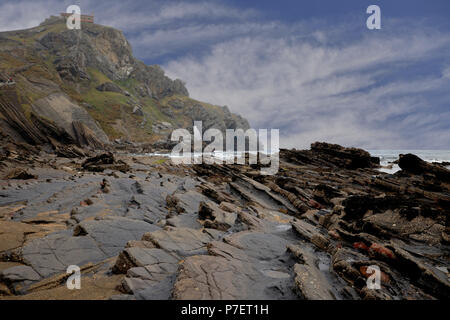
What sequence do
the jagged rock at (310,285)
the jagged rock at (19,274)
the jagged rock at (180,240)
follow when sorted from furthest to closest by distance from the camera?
1. the jagged rock at (180,240)
2. the jagged rock at (19,274)
3. the jagged rock at (310,285)

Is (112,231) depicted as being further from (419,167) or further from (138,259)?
(419,167)

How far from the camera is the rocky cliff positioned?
54688mm

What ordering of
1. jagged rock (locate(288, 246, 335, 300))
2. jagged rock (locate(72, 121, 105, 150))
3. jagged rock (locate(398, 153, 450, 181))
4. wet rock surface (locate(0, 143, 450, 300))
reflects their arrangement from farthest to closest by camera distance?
jagged rock (locate(72, 121, 105, 150))
jagged rock (locate(398, 153, 450, 181))
wet rock surface (locate(0, 143, 450, 300))
jagged rock (locate(288, 246, 335, 300))

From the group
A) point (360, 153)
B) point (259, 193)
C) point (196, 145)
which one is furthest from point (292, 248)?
point (196, 145)

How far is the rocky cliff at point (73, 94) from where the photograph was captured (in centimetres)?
5469

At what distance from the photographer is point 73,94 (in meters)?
114

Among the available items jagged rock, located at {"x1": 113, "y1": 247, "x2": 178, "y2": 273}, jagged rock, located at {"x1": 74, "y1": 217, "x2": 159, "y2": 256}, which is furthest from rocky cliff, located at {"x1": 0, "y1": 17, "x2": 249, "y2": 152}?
jagged rock, located at {"x1": 113, "y1": 247, "x2": 178, "y2": 273}

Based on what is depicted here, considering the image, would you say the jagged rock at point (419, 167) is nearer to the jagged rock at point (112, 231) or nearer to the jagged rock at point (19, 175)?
the jagged rock at point (112, 231)

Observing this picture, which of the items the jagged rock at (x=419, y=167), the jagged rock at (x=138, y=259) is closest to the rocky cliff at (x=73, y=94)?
the jagged rock at (x=138, y=259)

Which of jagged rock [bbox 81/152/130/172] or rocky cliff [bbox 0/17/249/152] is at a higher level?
rocky cliff [bbox 0/17/249/152]

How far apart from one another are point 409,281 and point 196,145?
132 m

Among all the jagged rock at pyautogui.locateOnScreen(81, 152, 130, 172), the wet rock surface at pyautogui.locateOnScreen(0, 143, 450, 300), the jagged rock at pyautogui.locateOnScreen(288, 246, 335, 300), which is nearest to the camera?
the jagged rock at pyautogui.locateOnScreen(288, 246, 335, 300)

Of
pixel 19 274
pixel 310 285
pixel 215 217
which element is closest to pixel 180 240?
pixel 215 217

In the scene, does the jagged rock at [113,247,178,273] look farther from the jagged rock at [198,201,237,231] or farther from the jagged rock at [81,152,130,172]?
the jagged rock at [81,152,130,172]
